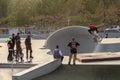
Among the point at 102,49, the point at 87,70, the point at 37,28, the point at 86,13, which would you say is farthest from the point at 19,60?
the point at 86,13

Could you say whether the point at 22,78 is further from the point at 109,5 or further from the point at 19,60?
the point at 109,5

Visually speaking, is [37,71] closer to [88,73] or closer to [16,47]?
[88,73]

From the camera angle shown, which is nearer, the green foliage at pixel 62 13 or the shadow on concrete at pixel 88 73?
the shadow on concrete at pixel 88 73

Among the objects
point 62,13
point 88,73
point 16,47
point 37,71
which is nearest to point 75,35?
point 16,47

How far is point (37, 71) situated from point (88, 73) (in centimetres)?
235

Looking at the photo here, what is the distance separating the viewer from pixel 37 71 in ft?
57.5

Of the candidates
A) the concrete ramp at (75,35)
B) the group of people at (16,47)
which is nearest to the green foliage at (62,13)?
the concrete ramp at (75,35)

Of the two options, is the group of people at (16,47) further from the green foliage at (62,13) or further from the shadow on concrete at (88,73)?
the green foliage at (62,13)

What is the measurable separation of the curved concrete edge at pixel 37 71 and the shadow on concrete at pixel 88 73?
0.28 m

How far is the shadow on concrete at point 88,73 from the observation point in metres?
18.0

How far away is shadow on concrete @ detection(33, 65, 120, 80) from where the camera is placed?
18.0 m

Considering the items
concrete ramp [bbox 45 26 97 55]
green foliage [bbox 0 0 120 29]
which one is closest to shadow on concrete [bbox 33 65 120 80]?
concrete ramp [bbox 45 26 97 55]

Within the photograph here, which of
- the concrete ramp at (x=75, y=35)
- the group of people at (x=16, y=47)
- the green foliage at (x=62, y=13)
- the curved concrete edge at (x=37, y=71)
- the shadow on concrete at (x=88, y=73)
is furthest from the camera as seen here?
the green foliage at (x=62, y=13)

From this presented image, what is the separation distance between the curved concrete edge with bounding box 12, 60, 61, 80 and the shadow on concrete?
28cm
